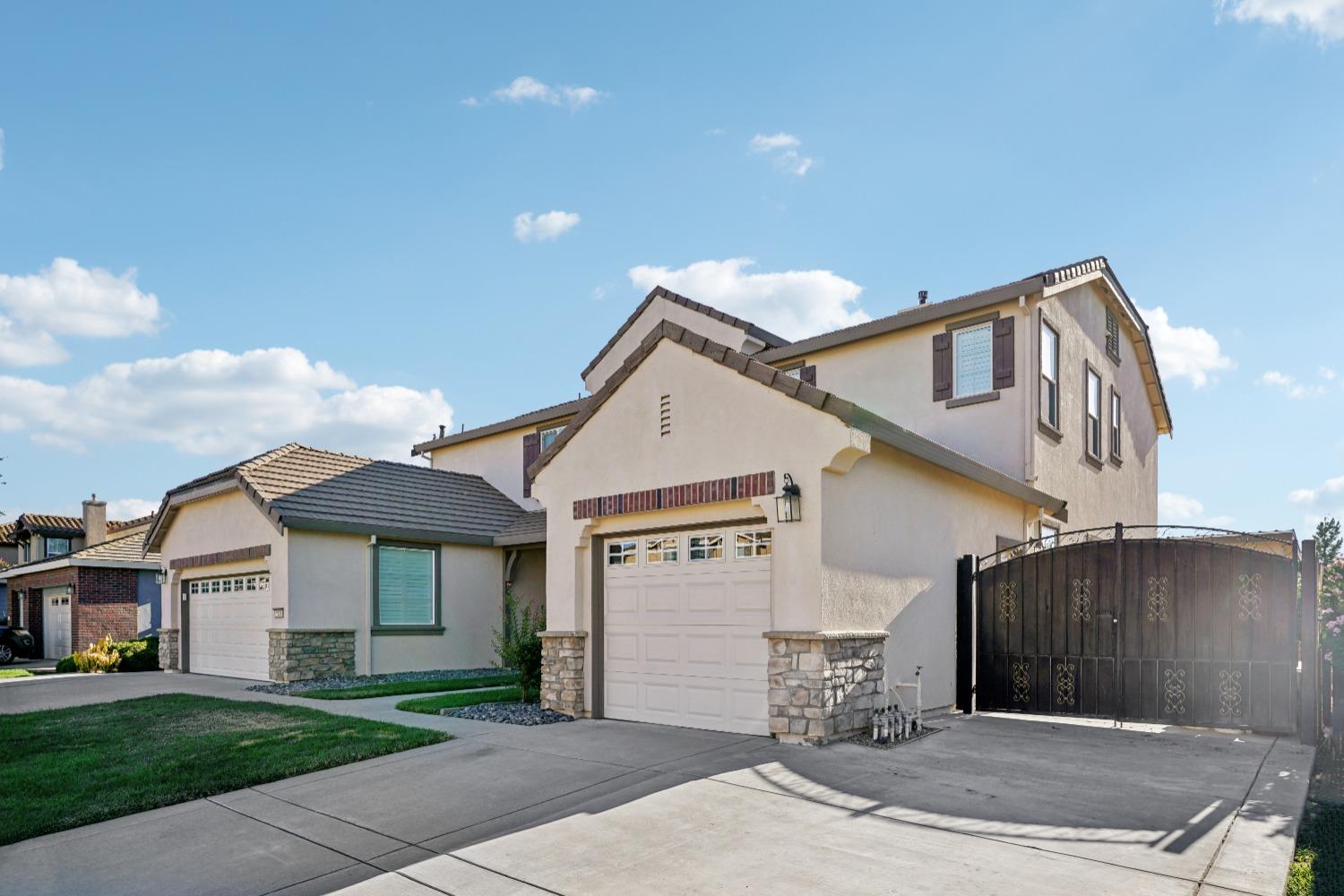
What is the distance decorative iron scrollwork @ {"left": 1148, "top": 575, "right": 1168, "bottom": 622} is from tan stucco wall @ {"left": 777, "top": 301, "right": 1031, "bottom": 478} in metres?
3.43

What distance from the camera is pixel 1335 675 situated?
10.3 metres

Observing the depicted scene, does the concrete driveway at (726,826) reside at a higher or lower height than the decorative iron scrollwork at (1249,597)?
lower

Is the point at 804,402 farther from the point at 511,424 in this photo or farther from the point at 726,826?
the point at 511,424

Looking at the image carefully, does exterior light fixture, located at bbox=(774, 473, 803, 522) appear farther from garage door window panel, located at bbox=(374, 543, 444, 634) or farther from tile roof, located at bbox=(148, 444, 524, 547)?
garage door window panel, located at bbox=(374, 543, 444, 634)

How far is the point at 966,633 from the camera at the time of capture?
11773 millimetres

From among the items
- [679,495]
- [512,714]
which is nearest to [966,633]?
[679,495]

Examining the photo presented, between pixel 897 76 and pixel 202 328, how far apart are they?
11.5m

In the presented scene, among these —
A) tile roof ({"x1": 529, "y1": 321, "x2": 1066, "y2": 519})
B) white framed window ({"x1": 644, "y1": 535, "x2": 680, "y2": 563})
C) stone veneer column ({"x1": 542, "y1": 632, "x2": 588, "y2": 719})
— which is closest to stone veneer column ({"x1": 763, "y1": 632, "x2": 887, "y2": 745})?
white framed window ({"x1": 644, "y1": 535, "x2": 680, "y2": 563})

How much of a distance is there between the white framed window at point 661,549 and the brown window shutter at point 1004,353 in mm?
6607

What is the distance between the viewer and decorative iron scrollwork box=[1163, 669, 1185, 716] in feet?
33.9

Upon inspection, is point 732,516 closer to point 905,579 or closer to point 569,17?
point 905,579

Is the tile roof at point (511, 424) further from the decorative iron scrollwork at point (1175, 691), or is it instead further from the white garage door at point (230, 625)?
the decorative iron scrollwork at point (1175, 691)

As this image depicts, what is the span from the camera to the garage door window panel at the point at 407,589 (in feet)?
57.6

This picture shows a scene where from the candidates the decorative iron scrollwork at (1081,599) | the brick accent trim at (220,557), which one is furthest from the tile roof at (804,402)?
the brick accent trim at (220,557)
